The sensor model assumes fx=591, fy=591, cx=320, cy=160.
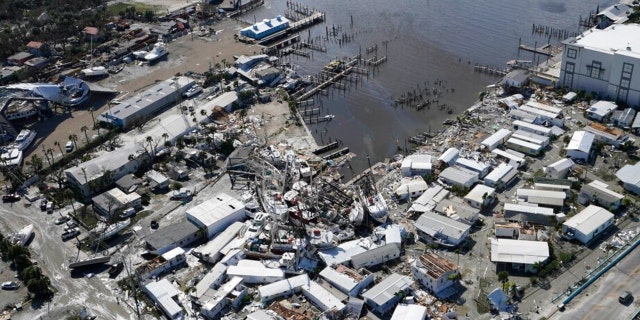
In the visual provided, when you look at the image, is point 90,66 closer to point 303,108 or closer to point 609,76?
point 303,108

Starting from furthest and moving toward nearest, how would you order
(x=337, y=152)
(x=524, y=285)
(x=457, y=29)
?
(x=457, y=29) → (x=337, y=152) → (x=524, y=285)

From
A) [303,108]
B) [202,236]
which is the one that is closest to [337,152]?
[303,108]

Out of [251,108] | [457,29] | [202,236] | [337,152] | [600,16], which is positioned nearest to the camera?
[202,236]

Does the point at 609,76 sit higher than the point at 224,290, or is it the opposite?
the point at 609,76

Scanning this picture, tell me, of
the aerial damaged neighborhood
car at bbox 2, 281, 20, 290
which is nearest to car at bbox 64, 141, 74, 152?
the aerial damaged neighborhood

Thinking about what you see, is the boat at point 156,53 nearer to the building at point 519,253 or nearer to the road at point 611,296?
the building at point 519,253

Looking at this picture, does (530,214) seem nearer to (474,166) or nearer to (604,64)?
(474,166)

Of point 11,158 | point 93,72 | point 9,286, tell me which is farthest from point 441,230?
point 93,72
